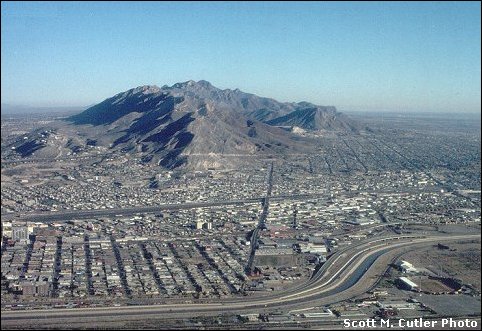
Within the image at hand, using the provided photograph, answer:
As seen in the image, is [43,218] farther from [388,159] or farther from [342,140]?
[342,140]

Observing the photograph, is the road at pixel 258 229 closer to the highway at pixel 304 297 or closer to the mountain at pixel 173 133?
the highway at pixel 304 297

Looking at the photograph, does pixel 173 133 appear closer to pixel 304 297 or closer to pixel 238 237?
pixel 238 237

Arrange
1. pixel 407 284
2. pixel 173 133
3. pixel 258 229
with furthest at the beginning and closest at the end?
pixel 173 133, pixel 258 229, pixel 407 284

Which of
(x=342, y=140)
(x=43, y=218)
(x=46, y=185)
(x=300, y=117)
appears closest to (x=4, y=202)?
(x=43, y=218)

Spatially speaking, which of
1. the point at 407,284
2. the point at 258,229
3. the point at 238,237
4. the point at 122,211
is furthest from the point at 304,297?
the point at 122,211

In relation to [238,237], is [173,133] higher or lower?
higher

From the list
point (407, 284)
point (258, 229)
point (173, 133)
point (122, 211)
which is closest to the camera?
point (407, 284)

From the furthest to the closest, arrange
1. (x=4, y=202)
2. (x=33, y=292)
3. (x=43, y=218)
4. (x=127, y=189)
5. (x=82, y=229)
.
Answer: (x=127, y=189)
(x=4, y=202)
(x=43, y=218)
(x=82, y=229)
(x=33, y=292)
